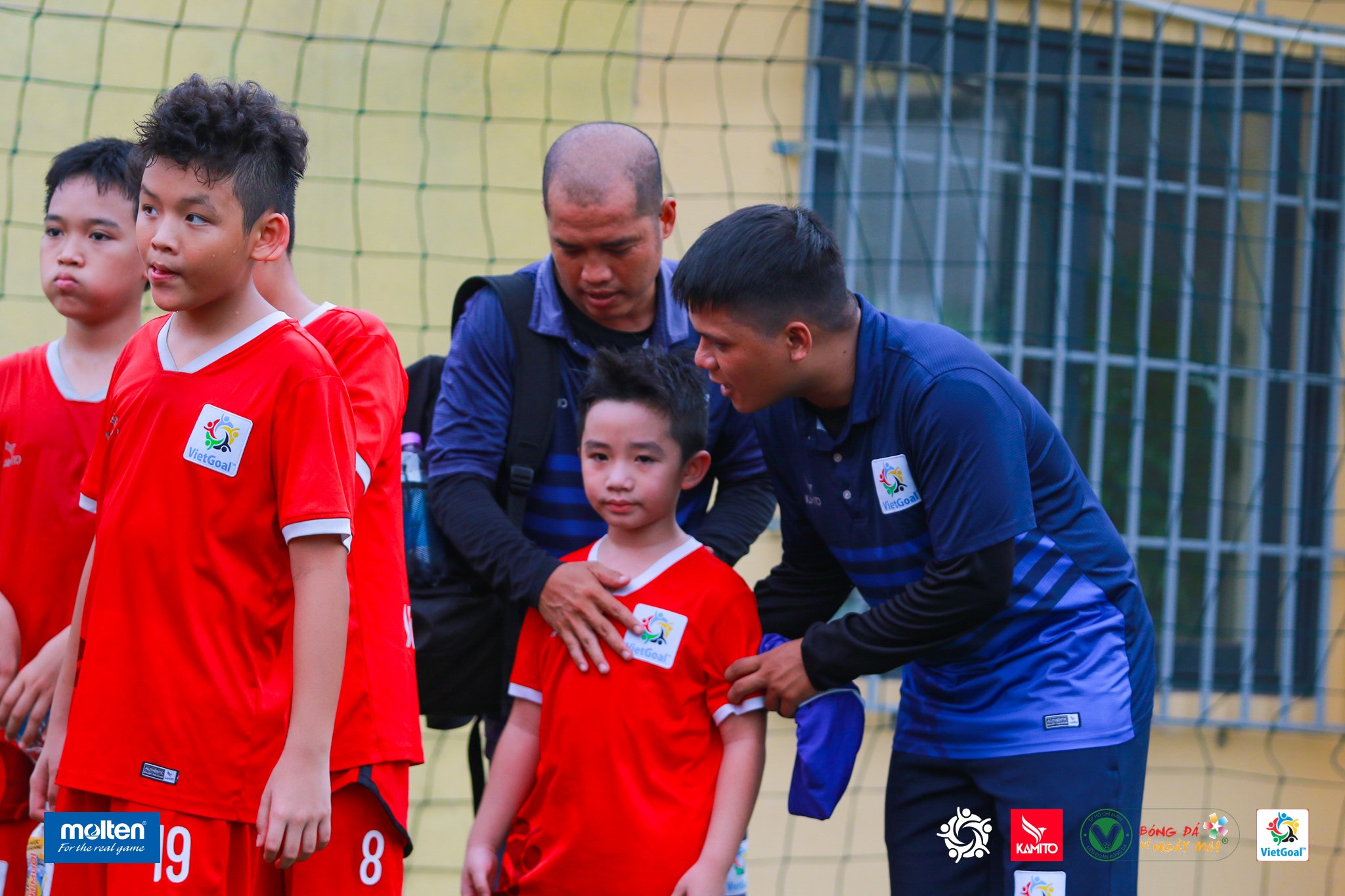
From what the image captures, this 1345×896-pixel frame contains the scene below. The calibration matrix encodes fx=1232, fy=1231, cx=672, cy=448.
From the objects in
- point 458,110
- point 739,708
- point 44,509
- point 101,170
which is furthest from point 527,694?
point 458,110

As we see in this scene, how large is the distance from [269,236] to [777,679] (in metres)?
0.86

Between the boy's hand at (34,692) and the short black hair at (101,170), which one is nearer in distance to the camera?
the boy's hand at (34,692)

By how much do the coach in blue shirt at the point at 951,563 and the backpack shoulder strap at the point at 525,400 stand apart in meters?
0.36

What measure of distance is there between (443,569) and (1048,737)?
926 mm

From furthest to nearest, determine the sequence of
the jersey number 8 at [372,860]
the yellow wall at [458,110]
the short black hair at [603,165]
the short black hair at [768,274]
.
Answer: the yellow wall at [458,110], the short black hair at [603,165], the short black hair at [768,274], the jersey number 8 at [372,860]

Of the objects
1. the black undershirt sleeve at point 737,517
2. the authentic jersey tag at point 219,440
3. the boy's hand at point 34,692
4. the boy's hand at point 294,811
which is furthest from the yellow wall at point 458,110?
the boy's hand at point 294,811

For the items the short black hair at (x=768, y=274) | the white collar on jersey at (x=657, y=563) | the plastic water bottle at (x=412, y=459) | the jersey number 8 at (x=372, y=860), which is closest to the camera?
the jersey number 8 at (x=372, y=860)

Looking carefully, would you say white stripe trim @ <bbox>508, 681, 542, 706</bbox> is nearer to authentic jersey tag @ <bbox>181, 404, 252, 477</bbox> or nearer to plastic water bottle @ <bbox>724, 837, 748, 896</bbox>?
plastic water bottle @ <bbox>724, 837, 748, 896</bbox>

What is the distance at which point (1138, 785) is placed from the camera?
1625mm

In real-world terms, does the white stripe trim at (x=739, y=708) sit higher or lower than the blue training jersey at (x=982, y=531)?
lower

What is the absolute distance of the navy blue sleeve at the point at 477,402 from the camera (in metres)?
1.92

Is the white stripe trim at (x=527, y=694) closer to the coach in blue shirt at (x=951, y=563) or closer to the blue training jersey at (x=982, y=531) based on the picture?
the coach in blue shirt at (x=951, y=563)

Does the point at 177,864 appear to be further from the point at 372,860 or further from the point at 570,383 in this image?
the point at 570,383

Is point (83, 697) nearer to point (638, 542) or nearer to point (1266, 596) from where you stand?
point (638, 542)
